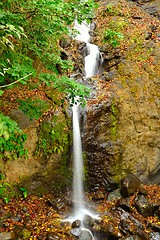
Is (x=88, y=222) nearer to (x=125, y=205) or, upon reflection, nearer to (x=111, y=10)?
(x=125, y=205)

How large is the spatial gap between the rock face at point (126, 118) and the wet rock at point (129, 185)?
0.33m

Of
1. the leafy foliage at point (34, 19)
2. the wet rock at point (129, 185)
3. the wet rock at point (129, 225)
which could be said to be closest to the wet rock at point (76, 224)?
the wet rock at point (129, 225)

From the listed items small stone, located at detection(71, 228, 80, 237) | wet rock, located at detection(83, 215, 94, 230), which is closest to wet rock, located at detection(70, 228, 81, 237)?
small stone, located at detection(71, 228, 80, 237)

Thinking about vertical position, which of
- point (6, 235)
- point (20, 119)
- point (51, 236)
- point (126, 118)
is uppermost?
point (126, 118)

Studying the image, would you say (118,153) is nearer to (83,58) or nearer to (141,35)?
(83,58)

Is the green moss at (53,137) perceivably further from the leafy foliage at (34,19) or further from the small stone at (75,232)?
the leafy foliage at (34,19)

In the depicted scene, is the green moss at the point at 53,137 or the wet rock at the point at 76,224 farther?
the green moss at the point at 53,137

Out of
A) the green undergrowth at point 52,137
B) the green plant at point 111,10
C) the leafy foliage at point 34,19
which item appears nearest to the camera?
the leafy foliage at point 34,19

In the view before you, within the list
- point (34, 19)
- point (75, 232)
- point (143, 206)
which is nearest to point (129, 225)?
point (143, 206)

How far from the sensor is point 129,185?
660 centimetres

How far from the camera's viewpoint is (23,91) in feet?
21.4

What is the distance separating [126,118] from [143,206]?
3.08 meters

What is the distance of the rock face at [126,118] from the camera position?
279 inches

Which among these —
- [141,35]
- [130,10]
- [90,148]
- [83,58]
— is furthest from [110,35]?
[130,10]
